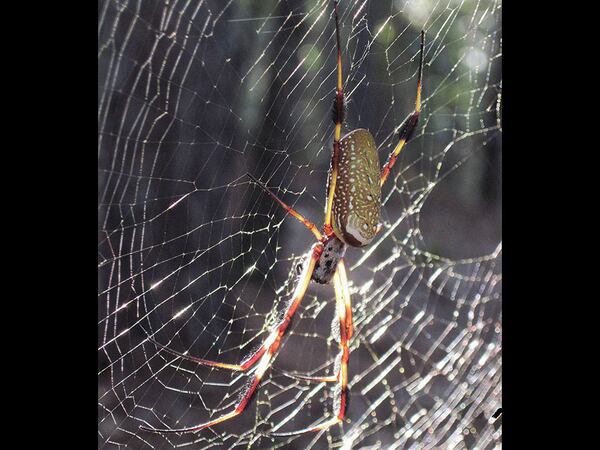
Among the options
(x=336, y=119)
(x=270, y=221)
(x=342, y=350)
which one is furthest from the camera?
(x=270, y=221)

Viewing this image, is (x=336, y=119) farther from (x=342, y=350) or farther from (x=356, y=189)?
(x=342, y=350)

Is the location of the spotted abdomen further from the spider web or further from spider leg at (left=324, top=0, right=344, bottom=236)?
the spider web

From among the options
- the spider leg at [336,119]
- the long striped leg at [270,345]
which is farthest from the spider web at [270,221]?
the spider leg at [336,119]

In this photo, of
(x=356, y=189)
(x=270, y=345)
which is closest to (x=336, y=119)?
(x=356, y=189)

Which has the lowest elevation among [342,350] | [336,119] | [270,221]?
[342,350]

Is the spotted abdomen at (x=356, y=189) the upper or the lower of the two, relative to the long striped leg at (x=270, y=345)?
upper

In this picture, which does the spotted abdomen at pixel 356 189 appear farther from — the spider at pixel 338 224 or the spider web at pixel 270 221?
the spider web at pixel 270 221
